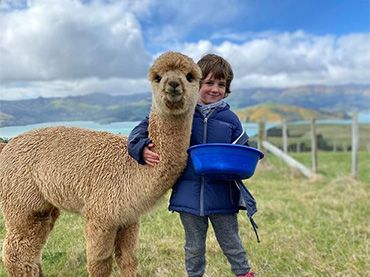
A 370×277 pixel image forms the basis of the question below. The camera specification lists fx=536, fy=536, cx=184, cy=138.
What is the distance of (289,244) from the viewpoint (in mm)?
5422

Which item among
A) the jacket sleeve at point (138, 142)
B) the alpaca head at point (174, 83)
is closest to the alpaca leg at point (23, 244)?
the jacket sleeve at point (138, 142)

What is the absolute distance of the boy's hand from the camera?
3607mm

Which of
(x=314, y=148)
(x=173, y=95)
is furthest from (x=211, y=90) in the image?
(x=314, y=148)

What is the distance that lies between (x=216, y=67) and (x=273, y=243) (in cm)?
244

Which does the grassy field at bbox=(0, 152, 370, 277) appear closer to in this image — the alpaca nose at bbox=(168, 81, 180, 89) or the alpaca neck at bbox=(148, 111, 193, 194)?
the alpaca neck at bbox=(148, 111, 193, 194)

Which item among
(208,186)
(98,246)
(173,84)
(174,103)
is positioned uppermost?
(173,84)

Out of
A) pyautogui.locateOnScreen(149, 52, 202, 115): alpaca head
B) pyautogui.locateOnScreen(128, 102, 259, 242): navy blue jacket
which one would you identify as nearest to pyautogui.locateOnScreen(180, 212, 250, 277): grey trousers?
pyautogui.locateOnScreen(128, 102, 259, 242): navy blue jacket

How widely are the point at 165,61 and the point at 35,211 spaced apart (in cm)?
160

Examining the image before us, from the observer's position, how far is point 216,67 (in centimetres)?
370

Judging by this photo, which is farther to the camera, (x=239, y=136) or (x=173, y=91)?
(x=239, y=136)

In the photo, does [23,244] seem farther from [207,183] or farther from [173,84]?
[173,84]

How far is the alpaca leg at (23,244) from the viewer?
4.02 m

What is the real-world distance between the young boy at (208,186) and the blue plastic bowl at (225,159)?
18 cm

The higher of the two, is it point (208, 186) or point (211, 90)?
point (211, 90)
